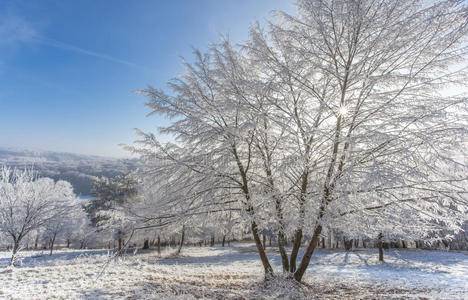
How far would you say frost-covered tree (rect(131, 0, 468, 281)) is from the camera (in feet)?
13.6

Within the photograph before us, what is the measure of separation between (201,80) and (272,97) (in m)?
2.10

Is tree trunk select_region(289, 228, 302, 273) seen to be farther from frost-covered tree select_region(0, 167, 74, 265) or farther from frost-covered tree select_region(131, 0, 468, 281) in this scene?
frost-covered tree select_region(0, 167, 74, 265)

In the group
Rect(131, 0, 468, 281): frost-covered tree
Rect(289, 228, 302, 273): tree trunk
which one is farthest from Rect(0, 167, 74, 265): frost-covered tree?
Rect(289, 228, 302, 273): tree trunk

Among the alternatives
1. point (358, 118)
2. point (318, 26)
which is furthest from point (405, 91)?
point (318, 26)

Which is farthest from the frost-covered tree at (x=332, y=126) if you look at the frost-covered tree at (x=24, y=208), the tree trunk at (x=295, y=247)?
the frost-covered tree at (x=24, y=208)

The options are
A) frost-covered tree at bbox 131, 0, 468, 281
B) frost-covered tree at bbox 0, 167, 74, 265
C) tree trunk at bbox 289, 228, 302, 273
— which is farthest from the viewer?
frost-covered tree at bbox 0, 167, 74, 265

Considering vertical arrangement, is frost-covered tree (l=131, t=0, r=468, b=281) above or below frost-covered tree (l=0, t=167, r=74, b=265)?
above

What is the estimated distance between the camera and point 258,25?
5789 millimetres

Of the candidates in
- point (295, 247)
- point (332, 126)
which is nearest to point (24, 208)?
point (295, 247)

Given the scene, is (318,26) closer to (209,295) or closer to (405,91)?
(405,91)

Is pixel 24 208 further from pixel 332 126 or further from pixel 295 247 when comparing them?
pixel 332 126

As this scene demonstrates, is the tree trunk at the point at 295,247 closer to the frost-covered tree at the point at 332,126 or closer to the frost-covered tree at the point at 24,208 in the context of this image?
the frost-covered tree at the point at 332,126

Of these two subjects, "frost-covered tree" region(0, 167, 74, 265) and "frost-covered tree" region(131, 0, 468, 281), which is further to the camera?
"frost-covered tree" region(0, 167, 74, 265)

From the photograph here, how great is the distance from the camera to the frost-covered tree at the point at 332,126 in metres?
4.15
